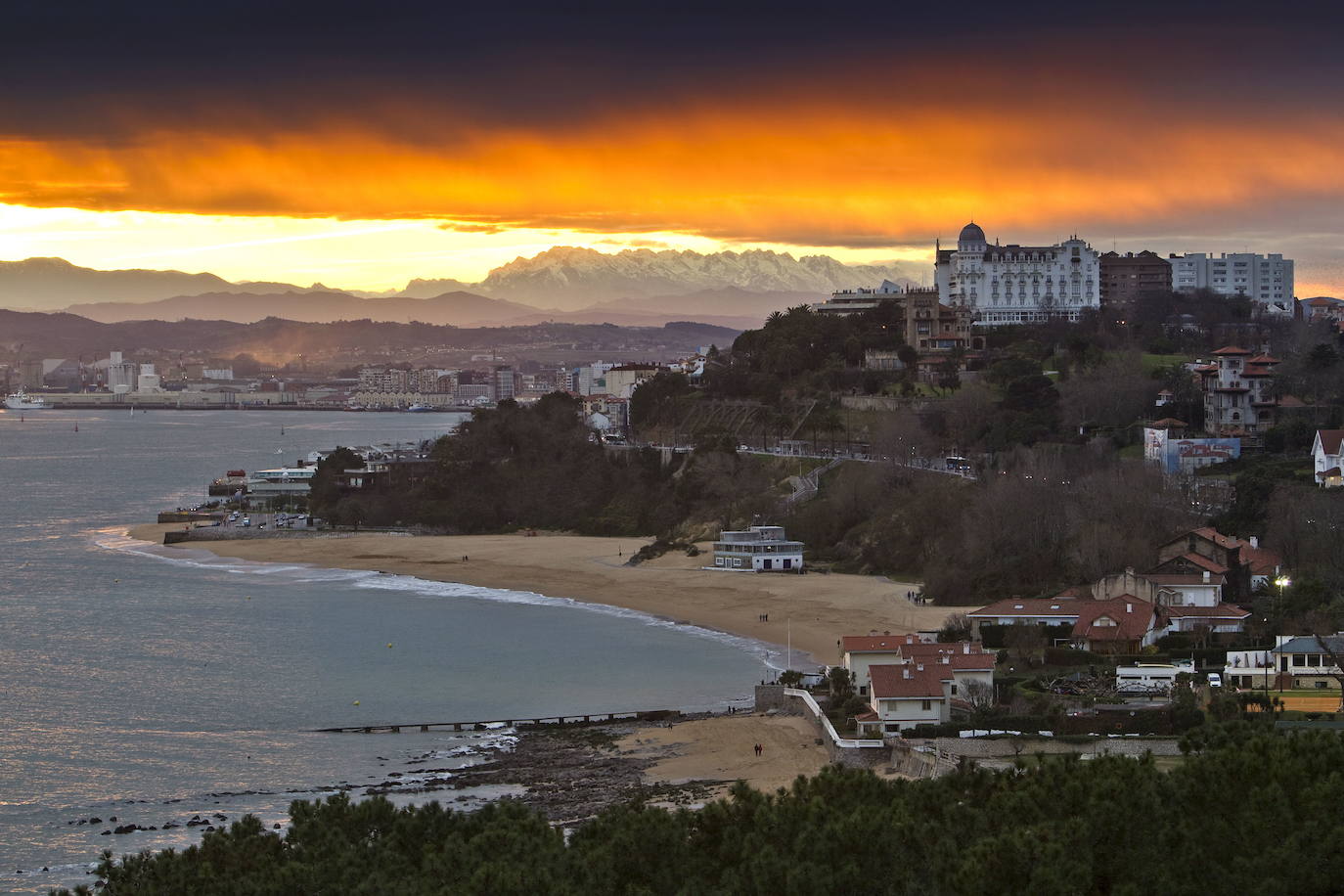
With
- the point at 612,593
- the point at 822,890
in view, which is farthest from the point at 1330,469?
the point at 822,890

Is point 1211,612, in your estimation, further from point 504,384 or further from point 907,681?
point 504,384

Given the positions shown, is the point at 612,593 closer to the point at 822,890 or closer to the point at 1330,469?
the point at 1330,469

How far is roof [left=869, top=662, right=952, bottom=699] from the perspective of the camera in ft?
73.9

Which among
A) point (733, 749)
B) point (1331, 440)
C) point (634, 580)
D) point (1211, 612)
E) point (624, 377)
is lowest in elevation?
point (733, 749)

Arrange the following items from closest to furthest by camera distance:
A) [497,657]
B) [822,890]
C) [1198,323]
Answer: [822,890], [497,657], [1198,323]

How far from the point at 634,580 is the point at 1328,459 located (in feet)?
54.4

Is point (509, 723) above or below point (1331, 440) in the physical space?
below

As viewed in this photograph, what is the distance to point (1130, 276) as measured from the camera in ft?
232

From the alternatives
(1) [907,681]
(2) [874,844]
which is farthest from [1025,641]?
(2) [874,844]

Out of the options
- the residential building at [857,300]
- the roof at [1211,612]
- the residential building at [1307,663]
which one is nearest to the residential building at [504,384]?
the residential building at [857,300]

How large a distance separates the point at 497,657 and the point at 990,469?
51.4 ft

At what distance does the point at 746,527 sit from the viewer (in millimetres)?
46844

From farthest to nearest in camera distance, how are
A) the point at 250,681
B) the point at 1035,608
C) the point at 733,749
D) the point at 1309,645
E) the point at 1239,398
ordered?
the point at 1239,398, the point at 250,681, the point at 1035,608, the point at 1309,645, the point at 733,749

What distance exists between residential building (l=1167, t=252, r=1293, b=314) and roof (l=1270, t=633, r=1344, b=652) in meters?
50.8
